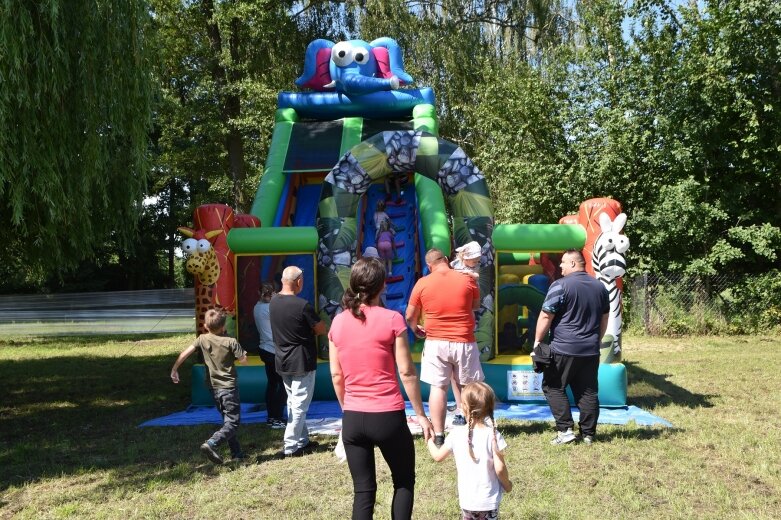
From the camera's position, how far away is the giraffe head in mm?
8164

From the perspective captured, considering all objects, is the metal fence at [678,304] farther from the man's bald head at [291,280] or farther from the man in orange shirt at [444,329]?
the man's bald head at [291,280]

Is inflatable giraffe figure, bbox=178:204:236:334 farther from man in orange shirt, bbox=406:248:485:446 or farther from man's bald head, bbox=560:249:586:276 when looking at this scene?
man's bald head, bbox=560:249:586:276

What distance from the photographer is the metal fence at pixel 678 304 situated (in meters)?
15.7

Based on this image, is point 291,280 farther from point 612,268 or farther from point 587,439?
point 612,268

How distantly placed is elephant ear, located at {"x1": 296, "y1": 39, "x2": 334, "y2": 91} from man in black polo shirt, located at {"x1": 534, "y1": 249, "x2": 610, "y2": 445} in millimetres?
8195

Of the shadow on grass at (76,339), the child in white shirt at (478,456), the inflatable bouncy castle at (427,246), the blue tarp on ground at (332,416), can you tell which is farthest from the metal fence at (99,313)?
the child in white shirt at (478,456)

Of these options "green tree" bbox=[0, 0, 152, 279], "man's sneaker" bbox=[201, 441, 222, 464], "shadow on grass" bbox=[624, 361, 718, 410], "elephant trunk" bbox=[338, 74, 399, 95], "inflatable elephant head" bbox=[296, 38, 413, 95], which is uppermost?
"inflatable elephant head" bbox=[296, 38, 413, 95]

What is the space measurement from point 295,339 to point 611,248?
377 cm

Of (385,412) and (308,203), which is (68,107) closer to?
(385,412)

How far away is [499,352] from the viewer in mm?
8750

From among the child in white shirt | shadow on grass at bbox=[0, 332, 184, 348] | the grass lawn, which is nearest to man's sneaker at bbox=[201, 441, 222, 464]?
the grass lawn

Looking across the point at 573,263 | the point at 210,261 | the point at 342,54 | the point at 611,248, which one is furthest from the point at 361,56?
the point at 573,263

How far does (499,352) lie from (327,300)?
217 cm

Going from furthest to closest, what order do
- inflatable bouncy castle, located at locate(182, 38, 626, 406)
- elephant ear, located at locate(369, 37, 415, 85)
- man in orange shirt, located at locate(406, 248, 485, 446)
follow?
1. elephant ear, located at locate(369, 37, 415, 85)
2. inflatable bouncy castle, located at locate(182, 38, 626, 406)
3. man in orange shirt, located at locate(406, 248, 485, 446)
